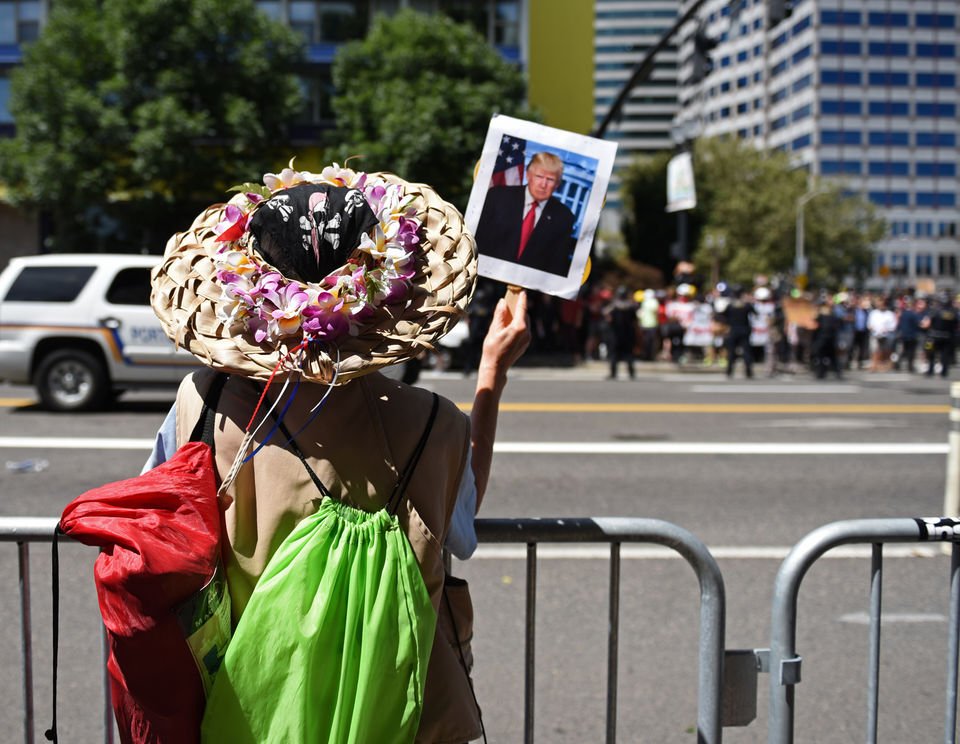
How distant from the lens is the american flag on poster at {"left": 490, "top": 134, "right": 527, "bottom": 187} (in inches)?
93.4

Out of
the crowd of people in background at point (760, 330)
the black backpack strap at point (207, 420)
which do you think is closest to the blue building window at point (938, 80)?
the crowd of people in background at point (760, 330)

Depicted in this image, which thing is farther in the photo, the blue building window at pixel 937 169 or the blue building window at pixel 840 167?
the blue building window at pixel 937 169

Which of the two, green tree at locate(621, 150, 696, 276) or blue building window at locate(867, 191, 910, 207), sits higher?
blue building window at locate(867, 191, 910, 207)

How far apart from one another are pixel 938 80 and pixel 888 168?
10.6 meters

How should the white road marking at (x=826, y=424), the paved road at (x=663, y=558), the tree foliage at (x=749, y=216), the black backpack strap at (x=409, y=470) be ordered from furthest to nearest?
the tree foliage at (x=749, y=216) < the white road marking at (x=826, y=424) < the paved road at (x=663, y=558) < the black backpack strap at (x=409, y=470)

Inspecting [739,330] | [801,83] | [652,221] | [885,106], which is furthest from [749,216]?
[885,106]

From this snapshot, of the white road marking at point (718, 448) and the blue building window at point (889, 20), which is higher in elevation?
the blue building window at point (889, 20)

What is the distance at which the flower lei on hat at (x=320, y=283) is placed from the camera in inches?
68.9

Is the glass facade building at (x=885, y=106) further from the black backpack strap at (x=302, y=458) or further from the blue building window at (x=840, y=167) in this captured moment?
the black backpack strap at (x=302, y=458)

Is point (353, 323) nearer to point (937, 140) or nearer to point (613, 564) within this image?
point (613, 564)

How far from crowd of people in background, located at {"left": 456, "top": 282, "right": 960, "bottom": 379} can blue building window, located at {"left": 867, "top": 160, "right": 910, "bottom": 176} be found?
85.2 meters

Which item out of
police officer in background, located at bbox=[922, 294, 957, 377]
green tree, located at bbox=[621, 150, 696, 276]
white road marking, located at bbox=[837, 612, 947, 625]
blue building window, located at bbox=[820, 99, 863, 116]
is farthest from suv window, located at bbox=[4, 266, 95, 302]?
blue building window, located at bbox=[820, 99, 863, 116]

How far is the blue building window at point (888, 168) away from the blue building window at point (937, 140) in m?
2.70

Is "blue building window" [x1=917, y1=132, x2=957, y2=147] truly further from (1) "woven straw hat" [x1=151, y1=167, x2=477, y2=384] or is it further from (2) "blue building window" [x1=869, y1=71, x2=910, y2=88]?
(1) "woven straw hat" [x1=151, y1=167, x2=477, y2=384]
